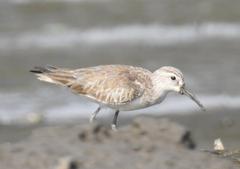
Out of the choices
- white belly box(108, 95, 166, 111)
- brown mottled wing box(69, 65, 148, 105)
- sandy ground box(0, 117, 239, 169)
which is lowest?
sandy ground box(0, 117, 239, 169)

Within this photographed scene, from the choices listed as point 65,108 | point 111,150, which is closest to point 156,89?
point 111,150

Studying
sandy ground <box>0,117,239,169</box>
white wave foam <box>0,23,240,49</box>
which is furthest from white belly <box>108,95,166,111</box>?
white wave foam <box>0,23,240,49</box>

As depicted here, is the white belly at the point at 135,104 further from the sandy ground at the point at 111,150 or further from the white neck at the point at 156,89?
the sandy ground at the point at 111,150

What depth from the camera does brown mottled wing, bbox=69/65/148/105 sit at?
29.8 ft

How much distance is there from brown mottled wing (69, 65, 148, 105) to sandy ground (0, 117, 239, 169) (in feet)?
6.68

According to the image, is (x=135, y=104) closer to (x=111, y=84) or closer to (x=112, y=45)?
(x=111, y=84)

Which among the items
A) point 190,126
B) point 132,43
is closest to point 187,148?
point 190,126

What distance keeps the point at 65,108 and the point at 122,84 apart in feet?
13.3

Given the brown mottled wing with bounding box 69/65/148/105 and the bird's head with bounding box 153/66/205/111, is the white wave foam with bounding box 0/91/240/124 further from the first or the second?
the bird's head with bounding box 153/66/205/111

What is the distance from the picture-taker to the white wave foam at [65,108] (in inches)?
503

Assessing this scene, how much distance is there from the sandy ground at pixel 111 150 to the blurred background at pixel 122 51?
15.5 feet

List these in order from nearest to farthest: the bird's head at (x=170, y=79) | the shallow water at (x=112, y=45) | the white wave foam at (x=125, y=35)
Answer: the bird's head at (x=170, y=79) → the shallow water at (x=112, y=45) → the white wave foam at (x=125, y=35)

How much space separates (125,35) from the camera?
1664cm

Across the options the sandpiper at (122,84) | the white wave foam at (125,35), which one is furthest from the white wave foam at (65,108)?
the sandpiper at (122,84)
